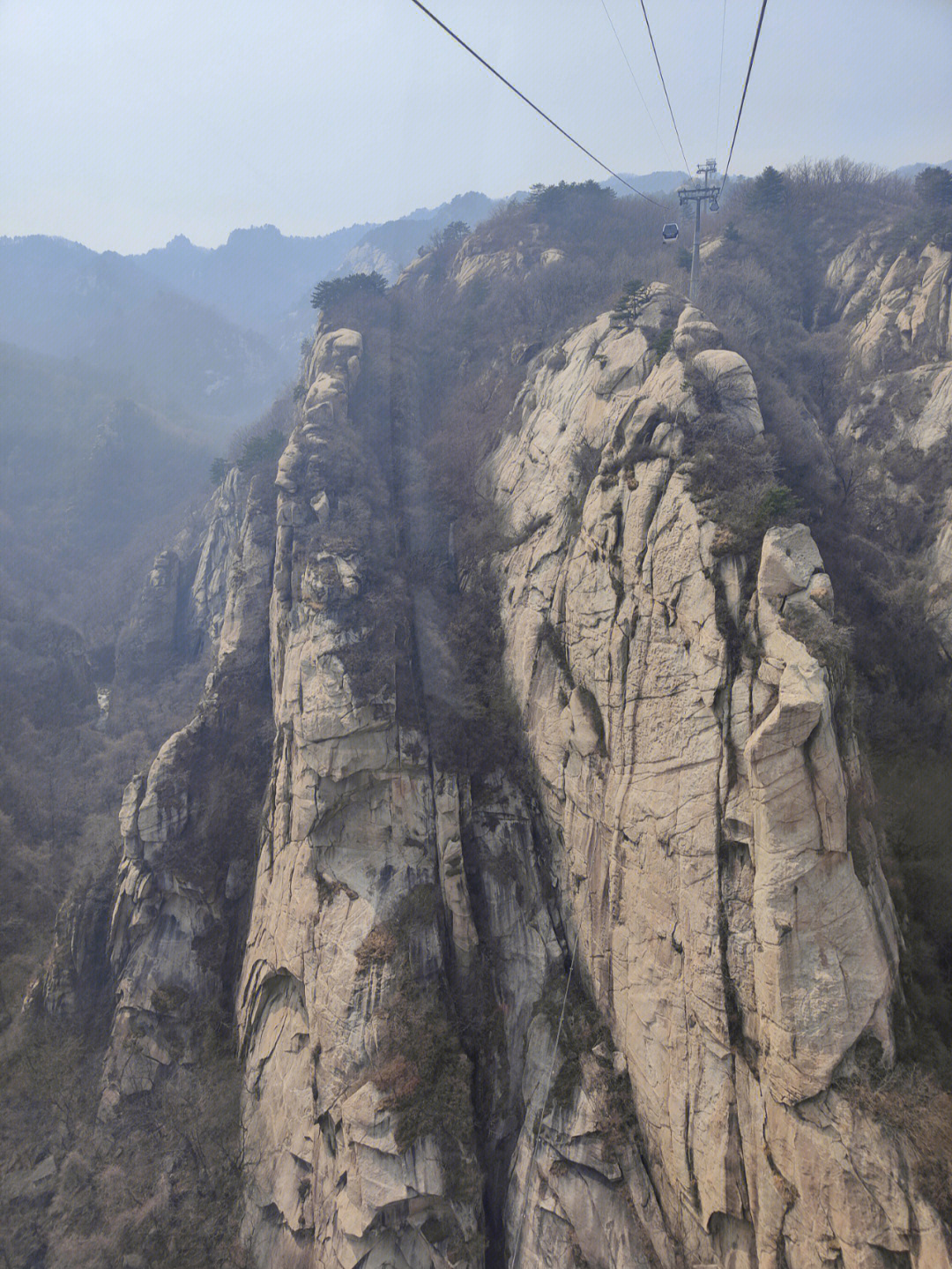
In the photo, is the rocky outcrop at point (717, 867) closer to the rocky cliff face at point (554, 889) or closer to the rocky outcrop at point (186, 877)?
the rocky cliff face at point (554, 889)

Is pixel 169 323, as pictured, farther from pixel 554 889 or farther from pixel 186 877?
pixel 554 889

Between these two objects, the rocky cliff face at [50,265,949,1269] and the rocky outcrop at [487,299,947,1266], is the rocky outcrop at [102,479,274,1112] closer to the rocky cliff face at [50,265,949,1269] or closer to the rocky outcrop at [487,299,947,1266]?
the rocky cliff face at [50,265,949,1269]

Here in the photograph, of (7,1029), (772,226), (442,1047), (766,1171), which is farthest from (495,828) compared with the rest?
(772,226)

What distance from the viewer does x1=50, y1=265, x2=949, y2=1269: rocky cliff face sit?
14.8m

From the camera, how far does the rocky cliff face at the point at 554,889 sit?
1479 cm

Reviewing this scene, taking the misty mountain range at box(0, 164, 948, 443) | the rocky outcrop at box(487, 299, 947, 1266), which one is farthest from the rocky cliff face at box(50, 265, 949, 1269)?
the misty mountain range at box(0, 164, 948, 443)

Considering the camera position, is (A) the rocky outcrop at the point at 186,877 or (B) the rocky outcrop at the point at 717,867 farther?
(A) the rocky outcrop at the point at 186,877

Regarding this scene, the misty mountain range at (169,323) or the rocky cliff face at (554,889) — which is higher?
the misty mountain range at (169,323)

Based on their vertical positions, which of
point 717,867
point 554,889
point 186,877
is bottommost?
point 717,867

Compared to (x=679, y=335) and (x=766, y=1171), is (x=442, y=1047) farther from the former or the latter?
(x=679, y=335)

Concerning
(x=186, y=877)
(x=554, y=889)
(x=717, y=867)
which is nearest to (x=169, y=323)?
(x=186, y=877)

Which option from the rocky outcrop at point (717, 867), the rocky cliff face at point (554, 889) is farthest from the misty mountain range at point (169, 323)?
the rocky outcrop at point (717, 867)

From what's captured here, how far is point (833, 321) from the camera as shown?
117 feet

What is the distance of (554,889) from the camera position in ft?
75.7
